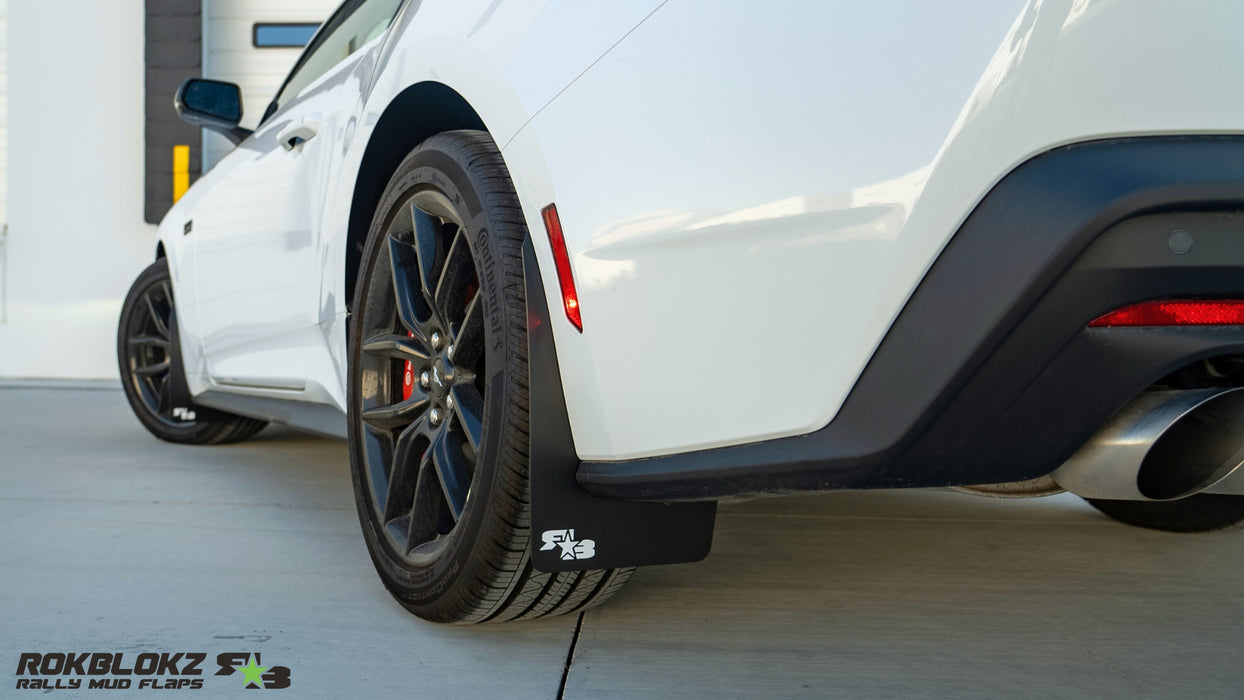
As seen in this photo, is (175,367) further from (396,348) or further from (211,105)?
(396,348)

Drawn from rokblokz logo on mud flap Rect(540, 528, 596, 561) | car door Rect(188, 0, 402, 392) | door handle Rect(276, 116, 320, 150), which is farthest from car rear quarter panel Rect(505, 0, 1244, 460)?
door handle Rect(276, 116, 320, 150)

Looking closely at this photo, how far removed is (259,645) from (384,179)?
0.93 metres

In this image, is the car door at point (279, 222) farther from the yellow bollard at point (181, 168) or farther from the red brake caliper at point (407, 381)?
the yellow bollard at point (181, 168)

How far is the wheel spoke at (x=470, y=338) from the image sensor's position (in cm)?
153

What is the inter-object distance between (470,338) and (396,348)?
24 centimetres

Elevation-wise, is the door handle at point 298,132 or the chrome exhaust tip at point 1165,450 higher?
the door handle at point 298,132

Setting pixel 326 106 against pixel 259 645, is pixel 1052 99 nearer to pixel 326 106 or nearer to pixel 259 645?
pixel 259 645

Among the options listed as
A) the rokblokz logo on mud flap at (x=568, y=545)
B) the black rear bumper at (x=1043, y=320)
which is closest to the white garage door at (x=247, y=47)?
the rokblokz logo on mud flap at (x=568, y=545)

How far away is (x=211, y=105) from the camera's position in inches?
127

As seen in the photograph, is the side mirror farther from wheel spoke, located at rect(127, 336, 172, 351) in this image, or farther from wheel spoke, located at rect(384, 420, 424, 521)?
wheel spoke, located at rect(384, 420, 424, 521)

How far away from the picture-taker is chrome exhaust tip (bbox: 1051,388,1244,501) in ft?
3.34

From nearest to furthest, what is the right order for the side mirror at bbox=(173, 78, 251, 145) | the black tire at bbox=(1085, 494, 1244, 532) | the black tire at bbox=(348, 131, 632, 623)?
the black tire at bbox=(348, 131, 632, 623) → the black tire at bbox=(1085, 494, 1244, 532) → the side mirror at bbox=(173, 78, 251, 145)

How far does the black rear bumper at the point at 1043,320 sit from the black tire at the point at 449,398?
1.57ft

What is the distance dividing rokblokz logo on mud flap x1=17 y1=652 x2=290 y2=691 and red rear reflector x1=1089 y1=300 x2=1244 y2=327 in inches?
44.0
